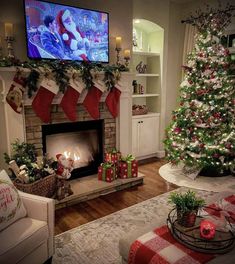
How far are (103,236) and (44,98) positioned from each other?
1692mm

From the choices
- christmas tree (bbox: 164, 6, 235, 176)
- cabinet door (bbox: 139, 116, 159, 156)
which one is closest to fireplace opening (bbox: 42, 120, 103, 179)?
cabinet door (bbox: 139, 116, 159, 156)

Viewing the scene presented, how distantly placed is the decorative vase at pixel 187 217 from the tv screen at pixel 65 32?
2.33 m

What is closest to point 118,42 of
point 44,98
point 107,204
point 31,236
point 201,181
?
point 44,98

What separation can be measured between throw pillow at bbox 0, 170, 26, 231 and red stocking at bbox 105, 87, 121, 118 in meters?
1.99

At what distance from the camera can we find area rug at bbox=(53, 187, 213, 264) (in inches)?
84.0

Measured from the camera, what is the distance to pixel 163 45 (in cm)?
469

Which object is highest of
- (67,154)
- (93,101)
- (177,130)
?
(93,101)

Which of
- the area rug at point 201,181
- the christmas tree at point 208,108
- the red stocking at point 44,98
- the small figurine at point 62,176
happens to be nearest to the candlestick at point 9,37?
the red stocking at point 44,98

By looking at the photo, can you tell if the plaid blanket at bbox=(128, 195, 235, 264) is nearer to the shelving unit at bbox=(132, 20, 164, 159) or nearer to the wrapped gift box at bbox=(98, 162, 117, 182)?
the wrapped gift box at bbox=(98, 162, 117, 182)

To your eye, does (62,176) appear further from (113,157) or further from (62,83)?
(62,83)

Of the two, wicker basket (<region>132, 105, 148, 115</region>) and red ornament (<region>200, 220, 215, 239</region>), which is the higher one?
wicker basket (<region>132, 105, 148, 115</region>)

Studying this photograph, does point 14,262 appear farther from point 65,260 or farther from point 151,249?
point 151,249

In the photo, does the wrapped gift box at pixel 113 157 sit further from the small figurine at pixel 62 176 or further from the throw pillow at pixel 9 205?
the throw pillow at pixel 9 205

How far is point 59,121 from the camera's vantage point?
3.32m
